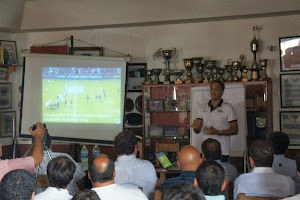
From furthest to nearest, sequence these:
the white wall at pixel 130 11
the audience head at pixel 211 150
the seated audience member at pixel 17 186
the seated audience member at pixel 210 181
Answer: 1. the white wall at pixel 130 11
2. the audience head at pixel 211 150
3. the seated audience member at pixel 210 181
4. the seated audience member at pixel 17 186

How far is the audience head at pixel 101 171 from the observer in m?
2.86

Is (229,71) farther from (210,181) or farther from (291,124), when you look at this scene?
(210,181)

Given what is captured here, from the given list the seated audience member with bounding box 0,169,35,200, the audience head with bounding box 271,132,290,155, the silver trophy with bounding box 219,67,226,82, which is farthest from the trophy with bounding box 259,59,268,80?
the seated audience member with bounding box 0,169,35,200

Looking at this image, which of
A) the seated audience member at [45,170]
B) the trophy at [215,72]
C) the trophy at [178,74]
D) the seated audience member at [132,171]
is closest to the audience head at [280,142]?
the seated audience member at [132,171]

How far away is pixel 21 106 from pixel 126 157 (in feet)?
12.1

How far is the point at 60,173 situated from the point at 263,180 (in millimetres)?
1433

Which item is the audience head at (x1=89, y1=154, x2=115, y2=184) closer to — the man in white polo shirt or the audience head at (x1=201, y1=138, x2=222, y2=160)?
the audience head at (x1=201, y1=138, x2=222, y2=160)

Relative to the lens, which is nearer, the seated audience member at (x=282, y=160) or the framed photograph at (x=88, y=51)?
the seated audience member at (x=282, y=160)

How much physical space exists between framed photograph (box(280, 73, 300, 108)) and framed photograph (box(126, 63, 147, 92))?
6.79ft

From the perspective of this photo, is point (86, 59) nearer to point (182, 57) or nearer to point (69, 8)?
point (69, 8)

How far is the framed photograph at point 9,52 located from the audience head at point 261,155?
5010mm

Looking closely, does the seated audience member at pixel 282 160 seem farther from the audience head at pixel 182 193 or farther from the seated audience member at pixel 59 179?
the audience head at pixel 182 193

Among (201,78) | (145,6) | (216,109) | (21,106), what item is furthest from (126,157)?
(21,106)

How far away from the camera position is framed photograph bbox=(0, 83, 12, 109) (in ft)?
23.5
